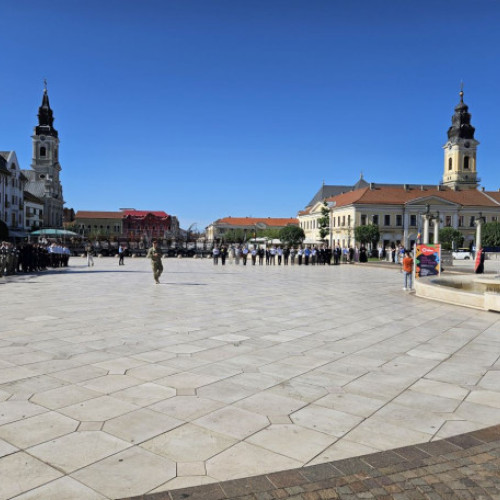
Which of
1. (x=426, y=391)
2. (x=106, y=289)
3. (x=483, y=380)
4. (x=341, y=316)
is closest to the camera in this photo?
(x=426, y=391)

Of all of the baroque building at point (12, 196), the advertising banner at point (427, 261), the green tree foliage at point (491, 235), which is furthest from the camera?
the green tree foliage at point (491, 235)

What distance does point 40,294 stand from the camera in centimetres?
1388

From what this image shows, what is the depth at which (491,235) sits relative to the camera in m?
73.2

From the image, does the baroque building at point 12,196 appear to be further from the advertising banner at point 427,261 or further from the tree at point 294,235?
the advertising banner at point 427,261

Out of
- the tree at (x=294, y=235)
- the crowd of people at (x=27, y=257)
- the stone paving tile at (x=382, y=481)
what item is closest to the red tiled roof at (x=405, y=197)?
the tree at (x=294, y=235)

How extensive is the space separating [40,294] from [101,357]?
8645 millimetres

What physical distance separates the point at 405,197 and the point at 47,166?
268ft

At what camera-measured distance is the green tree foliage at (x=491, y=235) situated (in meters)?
72.6

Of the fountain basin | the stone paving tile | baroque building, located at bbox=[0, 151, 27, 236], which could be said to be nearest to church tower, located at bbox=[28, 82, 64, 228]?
baroque building, located at bbox=[0, 151, 27, 236]

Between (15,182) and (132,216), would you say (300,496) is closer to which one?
(15,182)

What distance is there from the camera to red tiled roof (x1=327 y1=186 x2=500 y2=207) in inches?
3322

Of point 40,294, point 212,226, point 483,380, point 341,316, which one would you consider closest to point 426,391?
point 483,380

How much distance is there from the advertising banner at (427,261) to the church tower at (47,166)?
328ft

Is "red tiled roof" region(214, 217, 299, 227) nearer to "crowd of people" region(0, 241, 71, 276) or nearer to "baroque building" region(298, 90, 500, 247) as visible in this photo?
"baroque building" region(298, 90, 500, 247)
